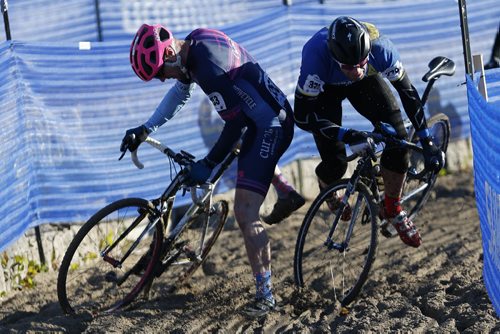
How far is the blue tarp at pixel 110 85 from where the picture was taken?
312 inches

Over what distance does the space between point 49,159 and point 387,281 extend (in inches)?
114

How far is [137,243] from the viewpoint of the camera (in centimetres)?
693

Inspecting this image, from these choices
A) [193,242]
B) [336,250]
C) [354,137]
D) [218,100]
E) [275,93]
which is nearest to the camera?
[218,100]

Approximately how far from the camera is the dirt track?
251 inches

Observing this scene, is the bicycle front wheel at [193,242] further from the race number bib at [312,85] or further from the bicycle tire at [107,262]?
the race number bib at [312,85]

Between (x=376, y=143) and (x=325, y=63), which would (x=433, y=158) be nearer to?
(x=376, y=143)

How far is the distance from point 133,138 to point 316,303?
67.6 inches

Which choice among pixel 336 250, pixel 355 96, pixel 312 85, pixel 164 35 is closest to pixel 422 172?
pixel 355 96

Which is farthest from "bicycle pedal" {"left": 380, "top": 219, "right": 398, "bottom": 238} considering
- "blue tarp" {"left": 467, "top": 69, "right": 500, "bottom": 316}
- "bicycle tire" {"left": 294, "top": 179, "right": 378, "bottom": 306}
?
"blue tarp" {"left": 467, "top": 69, "right": 500, "bottom": 316}

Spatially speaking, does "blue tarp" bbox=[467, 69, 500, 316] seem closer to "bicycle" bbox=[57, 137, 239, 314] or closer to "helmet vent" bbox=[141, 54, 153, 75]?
"bicycle" bbox=[57, 137, 239, 314]

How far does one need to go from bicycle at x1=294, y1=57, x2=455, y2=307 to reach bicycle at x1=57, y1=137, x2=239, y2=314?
74cm

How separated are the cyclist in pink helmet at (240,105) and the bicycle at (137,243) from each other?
25 centimetres

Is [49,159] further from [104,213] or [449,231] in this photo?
[449,231]

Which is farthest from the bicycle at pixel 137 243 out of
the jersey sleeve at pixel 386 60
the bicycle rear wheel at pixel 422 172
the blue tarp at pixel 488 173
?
the blue tarp at pixel 488 173
